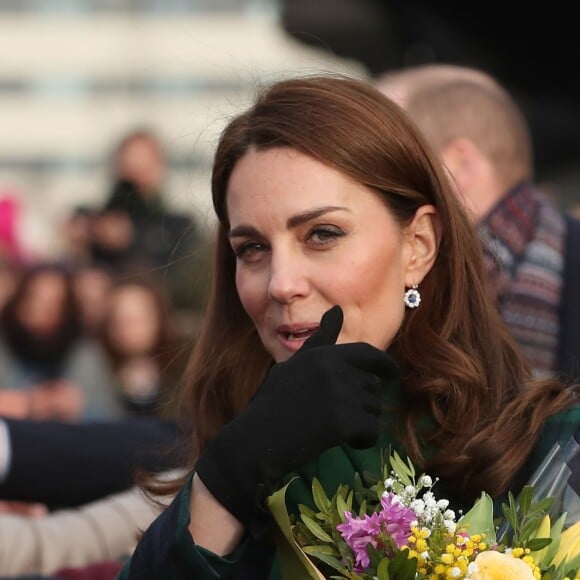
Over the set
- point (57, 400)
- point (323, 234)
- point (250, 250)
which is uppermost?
point (323, 234)

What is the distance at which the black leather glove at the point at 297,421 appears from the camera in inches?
105

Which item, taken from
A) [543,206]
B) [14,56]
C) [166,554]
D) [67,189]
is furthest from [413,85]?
[14,56]

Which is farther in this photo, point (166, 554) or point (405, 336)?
point (405, 336)

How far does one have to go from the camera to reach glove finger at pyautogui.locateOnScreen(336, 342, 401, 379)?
8.87 ft

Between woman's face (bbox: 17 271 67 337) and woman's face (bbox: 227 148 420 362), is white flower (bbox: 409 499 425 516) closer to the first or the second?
woman's face (bbox: 227 148 420 362)

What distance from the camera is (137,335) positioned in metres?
7.14

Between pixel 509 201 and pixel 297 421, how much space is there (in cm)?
246

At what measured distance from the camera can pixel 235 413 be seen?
134 inches

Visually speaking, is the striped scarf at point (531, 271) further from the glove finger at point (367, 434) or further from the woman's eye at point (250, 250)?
the glove finger at point (367, 434)

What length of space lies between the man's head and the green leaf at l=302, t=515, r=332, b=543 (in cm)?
237

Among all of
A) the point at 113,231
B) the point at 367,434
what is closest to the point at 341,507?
the point at 367,434

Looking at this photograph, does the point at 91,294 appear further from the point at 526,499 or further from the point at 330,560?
the point at 526,499

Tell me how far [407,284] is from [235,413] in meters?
0.55

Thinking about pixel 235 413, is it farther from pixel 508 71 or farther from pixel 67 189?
pixel 67 189
